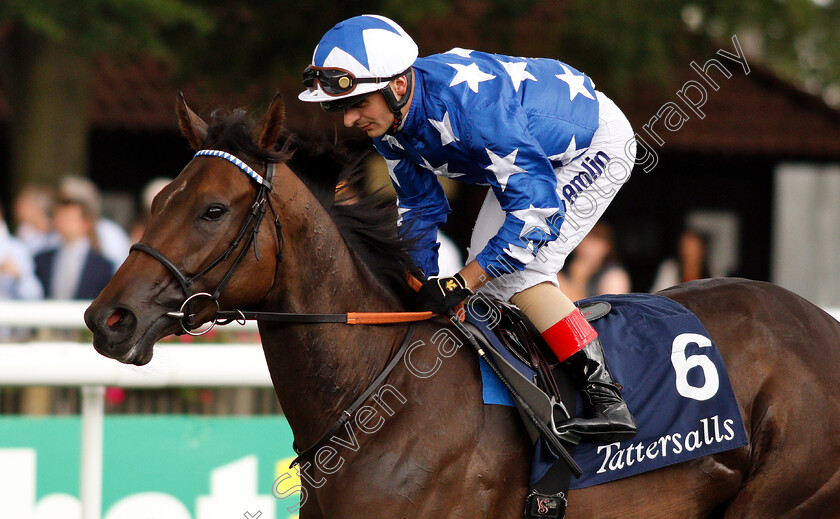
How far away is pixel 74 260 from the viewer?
6914mm

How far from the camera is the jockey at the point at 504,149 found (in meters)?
2.98

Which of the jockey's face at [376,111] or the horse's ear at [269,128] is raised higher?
the jockey's face at [376,111]

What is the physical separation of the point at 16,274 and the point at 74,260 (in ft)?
1.43

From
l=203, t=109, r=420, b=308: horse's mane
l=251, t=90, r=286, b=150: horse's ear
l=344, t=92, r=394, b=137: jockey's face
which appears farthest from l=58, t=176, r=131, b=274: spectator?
l=251, t=90, r=286, b=150: horse's ear

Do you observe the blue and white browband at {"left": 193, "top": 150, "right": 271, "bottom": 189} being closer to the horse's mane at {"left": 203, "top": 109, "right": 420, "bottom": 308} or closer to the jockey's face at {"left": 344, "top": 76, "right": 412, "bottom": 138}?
the horse's mane at {"left": 203, "top": 109, "right": 420, "bottom": 308}

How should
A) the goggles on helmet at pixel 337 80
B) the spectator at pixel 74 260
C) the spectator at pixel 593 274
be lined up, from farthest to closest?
the spectator at pixel 593 274 → the spectator at pixel 74 260 → the goggles on helmet at pixel 337 80

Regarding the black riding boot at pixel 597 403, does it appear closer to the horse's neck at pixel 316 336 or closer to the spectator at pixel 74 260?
the horse's neck at pixel 316 336

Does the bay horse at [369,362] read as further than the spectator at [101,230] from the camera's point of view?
No

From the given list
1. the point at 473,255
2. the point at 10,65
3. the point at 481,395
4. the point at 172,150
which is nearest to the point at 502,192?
the point at 473,255

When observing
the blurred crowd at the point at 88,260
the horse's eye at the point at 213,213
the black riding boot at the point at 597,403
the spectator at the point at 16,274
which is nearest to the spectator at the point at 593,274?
the blurred crowd at the point at 88,260

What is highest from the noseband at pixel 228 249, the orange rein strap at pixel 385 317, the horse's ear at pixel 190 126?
the horse's ear at pixel 190 126

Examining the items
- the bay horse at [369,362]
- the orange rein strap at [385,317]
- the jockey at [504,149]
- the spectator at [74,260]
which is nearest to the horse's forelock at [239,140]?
the bay horse at [369,362]

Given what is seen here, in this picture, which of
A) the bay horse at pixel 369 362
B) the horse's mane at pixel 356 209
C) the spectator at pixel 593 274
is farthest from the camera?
the spectator at pixel 593 274

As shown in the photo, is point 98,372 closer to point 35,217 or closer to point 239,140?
point 239,140
